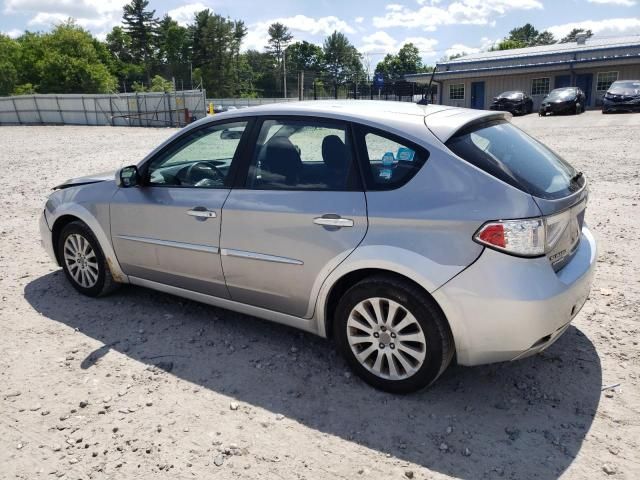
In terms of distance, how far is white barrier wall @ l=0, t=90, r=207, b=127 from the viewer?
34500mm

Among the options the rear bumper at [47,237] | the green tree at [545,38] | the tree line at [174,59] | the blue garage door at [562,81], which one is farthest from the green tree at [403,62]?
the rear bumper at [47,237]

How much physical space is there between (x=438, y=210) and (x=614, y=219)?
4.99 m

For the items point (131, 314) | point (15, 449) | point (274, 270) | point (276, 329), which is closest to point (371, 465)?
point (274, 270)

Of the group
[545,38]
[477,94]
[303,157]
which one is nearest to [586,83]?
[477,94]

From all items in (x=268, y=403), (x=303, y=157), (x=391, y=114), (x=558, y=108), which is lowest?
(x=268, y=403)

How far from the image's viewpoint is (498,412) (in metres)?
3.00

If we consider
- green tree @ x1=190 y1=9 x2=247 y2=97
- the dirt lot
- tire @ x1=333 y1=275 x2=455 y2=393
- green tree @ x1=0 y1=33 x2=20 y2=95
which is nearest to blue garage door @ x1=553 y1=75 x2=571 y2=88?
the dirt lot

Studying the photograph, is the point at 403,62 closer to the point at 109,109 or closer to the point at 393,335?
the point at 109,109

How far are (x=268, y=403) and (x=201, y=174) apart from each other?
6.03 ft

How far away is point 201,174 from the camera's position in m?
4.00

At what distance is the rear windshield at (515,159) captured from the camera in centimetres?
285

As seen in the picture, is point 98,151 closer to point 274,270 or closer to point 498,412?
point 274,270

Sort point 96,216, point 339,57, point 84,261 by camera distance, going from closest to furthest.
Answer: point 96,216, point 84,261, point 339,57

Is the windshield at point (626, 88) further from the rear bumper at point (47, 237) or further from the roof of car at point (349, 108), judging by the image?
the rear bumper at point (47, 237)
